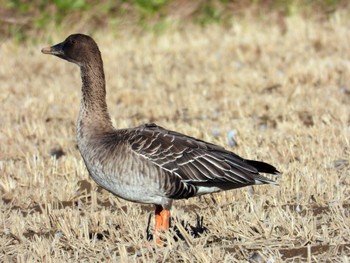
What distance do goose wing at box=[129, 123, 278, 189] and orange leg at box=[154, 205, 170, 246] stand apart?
30cm

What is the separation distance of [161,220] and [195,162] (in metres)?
0.54

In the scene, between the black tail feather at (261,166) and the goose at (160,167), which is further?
the black tail feather at (261,166)

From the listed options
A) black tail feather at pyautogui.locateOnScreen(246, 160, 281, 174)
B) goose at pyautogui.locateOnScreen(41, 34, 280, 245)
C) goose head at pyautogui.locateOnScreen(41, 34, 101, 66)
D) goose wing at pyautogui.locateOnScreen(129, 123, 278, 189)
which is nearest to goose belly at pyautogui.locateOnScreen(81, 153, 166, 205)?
goose at pyautogui.locateOnScreen(41, 34, 280, 245)

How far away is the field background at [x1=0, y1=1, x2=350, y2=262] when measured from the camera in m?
6.23

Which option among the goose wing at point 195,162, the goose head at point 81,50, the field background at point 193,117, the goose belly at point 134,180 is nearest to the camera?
the field background at point 193,117

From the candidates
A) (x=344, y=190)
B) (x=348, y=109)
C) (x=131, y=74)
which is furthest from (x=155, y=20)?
(x=344, y=190)

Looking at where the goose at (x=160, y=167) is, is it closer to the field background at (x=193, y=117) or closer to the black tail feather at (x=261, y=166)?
the black tail feather at (x=261, y=166)

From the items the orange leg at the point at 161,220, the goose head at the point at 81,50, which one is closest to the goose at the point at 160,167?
the orange leg at the point at 161,220

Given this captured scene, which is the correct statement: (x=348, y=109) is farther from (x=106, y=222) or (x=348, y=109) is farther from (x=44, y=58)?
(x=44, y=58)

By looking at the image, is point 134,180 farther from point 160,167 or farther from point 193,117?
point 193,117

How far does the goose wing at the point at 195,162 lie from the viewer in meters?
6.52

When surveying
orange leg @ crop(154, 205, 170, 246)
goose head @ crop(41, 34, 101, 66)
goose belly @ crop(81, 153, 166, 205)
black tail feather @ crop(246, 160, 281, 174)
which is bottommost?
orange leg @ crop(154, 205, 170, 246)

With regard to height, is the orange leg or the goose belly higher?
the goose belly

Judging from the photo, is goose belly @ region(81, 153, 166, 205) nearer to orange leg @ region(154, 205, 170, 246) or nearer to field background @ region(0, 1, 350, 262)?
orange leg @ region(154, 205, 170, 246)
